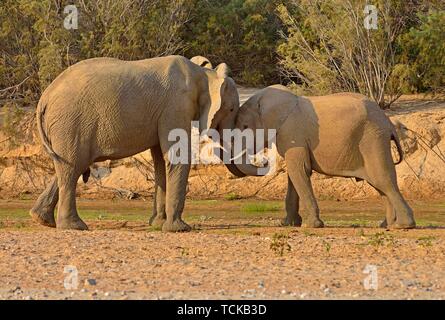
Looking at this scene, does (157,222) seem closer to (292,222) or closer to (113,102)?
(292,222)

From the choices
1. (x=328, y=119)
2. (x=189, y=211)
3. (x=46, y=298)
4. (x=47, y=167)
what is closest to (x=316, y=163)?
(x=328, y=119)

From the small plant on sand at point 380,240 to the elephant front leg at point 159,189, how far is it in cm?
338

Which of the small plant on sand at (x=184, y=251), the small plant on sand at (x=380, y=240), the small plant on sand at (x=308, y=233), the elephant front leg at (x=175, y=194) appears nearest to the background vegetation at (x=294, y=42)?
the elephant front leg at (x=175, y=194)

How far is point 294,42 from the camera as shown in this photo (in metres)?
27.2

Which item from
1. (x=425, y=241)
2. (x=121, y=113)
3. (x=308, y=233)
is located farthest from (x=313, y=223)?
(x=121, y=113)

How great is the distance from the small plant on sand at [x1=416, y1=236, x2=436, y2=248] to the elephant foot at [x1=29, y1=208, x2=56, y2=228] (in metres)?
5.02

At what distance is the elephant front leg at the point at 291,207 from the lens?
56.4 ft

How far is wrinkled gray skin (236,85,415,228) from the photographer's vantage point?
16703 mm

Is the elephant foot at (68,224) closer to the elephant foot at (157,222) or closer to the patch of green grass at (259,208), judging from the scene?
the elephant foot at (157,222)

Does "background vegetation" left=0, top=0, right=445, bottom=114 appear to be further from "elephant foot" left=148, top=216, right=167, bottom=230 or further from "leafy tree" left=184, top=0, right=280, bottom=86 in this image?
"elephant foot" left=148, top=216, right=167, bottom=230

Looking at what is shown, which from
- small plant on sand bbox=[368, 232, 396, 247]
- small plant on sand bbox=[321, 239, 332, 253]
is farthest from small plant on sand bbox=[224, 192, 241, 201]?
small plant on sand bbox=[321, 239, 332, 253]

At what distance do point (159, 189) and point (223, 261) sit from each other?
4.30m
